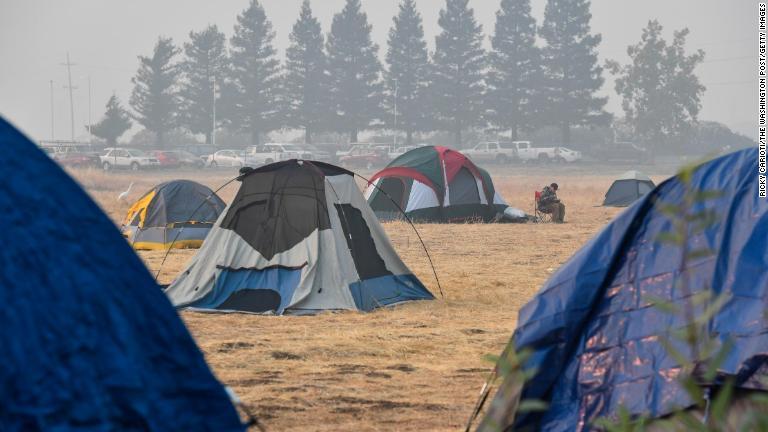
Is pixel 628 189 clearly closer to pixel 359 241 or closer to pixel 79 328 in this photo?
pixel 359 241

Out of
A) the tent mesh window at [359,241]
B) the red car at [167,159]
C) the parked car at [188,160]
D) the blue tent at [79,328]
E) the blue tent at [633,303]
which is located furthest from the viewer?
the parked car at [188,160]

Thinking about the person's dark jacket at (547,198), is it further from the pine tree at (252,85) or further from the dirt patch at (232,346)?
the pine tree at (252,85)

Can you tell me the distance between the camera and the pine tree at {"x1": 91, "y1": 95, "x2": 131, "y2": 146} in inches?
3004

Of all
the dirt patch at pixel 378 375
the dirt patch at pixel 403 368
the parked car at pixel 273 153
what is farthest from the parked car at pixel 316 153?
the dirt patch at pixel 378 375

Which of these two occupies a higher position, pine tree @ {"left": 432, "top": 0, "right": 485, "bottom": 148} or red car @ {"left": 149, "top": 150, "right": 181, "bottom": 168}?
pine tree @ {"left": 432, "top": 0, "right": 485, "bottom": 148}

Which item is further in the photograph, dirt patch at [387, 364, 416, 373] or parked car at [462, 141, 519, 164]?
parked car at [462, 141, 519, 164]

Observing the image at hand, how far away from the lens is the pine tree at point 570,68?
2948 inches

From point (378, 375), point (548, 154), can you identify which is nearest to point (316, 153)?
point (548, 154)

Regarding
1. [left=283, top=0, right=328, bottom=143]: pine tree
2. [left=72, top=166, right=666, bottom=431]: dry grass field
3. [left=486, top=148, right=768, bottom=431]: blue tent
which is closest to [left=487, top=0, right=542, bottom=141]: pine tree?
[left=283, top=0, right=328, bottom=143]: pine tree

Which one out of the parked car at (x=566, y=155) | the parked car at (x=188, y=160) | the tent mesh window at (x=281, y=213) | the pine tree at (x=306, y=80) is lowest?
the parked car at (x=188, y=160)

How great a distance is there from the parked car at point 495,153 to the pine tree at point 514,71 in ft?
28.2

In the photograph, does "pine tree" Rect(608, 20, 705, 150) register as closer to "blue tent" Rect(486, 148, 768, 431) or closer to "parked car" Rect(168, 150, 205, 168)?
"parked car" Rect(168, 150, 205, 168)

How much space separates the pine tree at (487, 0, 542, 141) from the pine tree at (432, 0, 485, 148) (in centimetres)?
98

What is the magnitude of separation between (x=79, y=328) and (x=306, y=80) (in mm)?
75093
